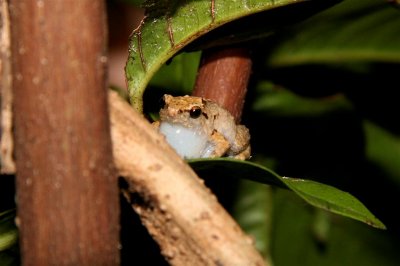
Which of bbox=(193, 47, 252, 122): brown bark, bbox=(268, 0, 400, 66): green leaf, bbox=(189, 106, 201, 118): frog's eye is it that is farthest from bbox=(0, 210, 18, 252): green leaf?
bbox=(268, 0, 400, 66): green leaf

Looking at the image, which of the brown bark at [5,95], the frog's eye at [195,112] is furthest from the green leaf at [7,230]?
the frog's eye at [195,112]

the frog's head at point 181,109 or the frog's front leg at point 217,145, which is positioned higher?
the frog's head at point 181,109

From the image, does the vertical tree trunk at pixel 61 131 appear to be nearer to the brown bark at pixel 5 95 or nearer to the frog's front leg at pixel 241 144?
the brown bark at pixel 5 95

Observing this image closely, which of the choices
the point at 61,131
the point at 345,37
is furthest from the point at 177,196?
the point at 345,37

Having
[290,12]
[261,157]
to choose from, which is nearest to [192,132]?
[290,12]

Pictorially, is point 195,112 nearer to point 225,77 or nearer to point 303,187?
point 225,77

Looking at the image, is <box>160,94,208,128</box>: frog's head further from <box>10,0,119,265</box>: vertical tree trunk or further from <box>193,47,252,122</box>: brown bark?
<box>10,0,119,265</box>: vertical tree trunk

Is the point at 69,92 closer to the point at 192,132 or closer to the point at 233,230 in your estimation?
the point at 233,230
